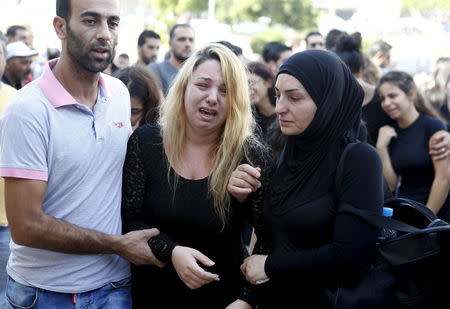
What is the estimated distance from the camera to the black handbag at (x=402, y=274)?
2.62 meters

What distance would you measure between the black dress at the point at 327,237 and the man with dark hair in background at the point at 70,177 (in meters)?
0.59

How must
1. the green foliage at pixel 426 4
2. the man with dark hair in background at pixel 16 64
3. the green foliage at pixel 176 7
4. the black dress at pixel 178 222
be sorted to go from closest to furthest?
1. the black dress at pixel 178 222
2. the man with dark hair in background at pixel 16 64
3. the green foliage at pixel 176 7
4. the green foliage at pixel 426 4

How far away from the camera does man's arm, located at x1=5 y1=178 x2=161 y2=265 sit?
2658 millimetres

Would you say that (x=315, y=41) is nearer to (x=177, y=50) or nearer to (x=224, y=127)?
(x=177, y=50)

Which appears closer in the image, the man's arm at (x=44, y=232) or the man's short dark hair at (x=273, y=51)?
the man's arm at (x=44, y=232)

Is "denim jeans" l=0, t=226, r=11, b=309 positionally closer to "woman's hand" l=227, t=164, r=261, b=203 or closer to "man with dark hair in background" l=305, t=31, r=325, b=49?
"woman's hand" l=227, t=164, r=261, b=203

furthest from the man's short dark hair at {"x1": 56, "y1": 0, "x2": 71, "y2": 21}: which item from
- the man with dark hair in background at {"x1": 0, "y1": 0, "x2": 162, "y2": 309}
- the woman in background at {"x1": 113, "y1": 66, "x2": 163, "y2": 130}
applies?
the woman in background at {"x1": 113, "y1": 66, "x2": 163, "y2": 130}

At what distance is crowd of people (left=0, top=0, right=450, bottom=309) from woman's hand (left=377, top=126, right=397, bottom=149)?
2.47m

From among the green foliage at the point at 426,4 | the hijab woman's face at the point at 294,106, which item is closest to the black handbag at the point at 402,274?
the hijab woman's face at the point at 294,106

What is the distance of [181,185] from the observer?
299cm

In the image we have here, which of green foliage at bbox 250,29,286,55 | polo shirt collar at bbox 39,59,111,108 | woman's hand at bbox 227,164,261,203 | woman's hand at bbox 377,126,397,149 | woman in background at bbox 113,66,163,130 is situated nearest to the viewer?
polo shirt collar at bbox 39,59,111,108

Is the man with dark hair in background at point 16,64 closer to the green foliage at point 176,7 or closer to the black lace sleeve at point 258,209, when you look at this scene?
the black lace sleeve at point 258,209

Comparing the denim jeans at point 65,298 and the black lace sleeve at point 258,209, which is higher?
the black lace sleeve at point 258,209

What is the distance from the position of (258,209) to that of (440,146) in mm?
2700
